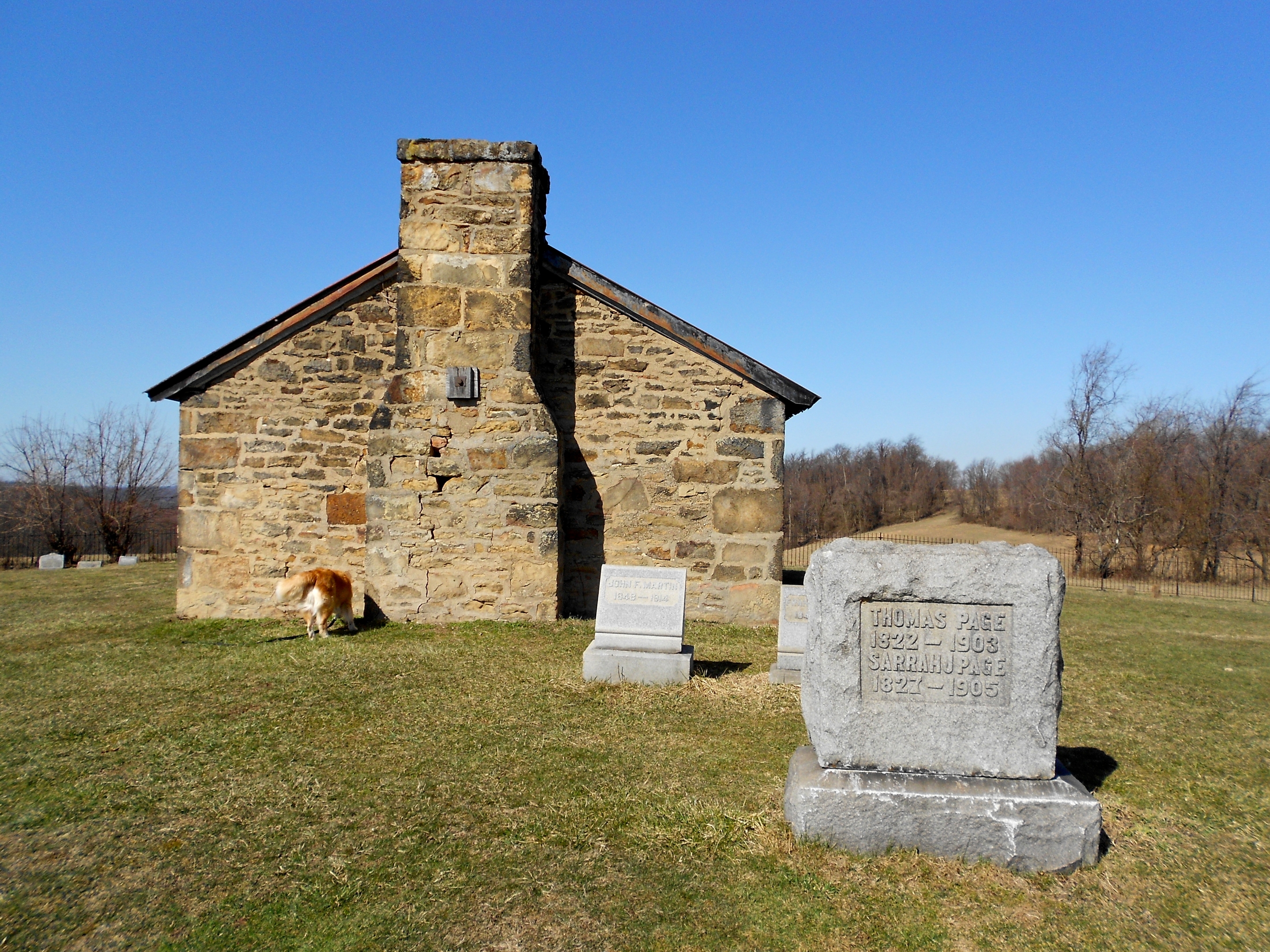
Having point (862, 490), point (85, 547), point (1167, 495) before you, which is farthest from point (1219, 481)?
point (85, 547)

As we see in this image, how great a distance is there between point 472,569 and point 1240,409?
96.4 ft

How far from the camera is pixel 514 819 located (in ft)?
13.6

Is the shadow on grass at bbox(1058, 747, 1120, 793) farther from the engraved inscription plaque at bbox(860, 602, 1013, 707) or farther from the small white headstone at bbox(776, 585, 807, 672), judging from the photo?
the small white headstone at bbox(776, 585, 807, 672)

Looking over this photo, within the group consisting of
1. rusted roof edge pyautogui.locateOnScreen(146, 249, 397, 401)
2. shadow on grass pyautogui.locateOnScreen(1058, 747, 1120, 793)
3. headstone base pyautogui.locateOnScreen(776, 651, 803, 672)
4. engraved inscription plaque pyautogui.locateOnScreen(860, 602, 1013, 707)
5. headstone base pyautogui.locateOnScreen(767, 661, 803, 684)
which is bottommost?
shadow on grass pyautogui.locateOnScreen(1058, 747, 1120, 793)

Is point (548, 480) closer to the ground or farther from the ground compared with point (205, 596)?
farther from the ground

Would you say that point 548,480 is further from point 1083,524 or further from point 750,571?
point 1083,524

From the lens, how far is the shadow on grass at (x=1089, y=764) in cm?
498

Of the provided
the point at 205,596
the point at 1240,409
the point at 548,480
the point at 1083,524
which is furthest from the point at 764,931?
the point at 1240,409

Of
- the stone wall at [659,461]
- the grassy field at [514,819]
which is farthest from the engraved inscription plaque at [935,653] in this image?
the stone wall at [659,461]

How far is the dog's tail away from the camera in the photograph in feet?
28.8

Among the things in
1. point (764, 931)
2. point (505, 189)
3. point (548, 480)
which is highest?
point (505, 189)

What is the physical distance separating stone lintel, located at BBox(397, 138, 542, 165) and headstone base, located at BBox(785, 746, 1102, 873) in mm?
8306

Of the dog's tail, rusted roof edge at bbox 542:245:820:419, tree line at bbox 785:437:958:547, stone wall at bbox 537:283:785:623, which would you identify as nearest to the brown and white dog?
the dog's tail

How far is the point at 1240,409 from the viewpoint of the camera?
26.9 meters
